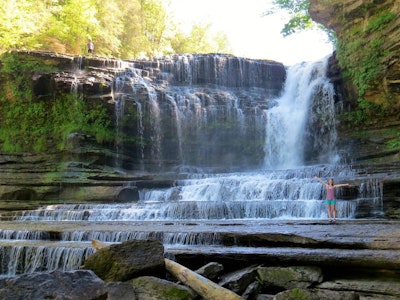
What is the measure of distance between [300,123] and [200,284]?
64.9 feet

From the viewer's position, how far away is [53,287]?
445cm

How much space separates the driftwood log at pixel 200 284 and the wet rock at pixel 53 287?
1.25 meters

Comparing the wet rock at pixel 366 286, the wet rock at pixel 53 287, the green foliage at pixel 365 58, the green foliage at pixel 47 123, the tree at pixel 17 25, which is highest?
the tree at pixel 17 25

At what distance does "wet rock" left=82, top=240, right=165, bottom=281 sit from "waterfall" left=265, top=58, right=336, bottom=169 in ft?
57.3

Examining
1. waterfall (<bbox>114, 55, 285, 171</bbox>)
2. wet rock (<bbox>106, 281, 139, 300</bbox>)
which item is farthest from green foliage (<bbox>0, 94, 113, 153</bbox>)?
wet rock (<bbox>106, 281, 139, 300</bbox>)

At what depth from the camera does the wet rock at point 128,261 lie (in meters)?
5.66

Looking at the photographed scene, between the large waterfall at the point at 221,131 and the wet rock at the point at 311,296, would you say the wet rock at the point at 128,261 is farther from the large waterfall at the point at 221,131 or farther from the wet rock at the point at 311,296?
the large waterfall at the point at 221,131

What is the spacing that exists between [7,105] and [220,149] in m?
13.3

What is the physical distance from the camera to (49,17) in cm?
2930

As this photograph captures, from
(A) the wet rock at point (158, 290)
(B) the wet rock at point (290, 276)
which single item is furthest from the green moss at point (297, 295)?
(A) the wet rock at point (158, 290)

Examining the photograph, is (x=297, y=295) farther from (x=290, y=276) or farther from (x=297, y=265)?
(x=297, y=265)

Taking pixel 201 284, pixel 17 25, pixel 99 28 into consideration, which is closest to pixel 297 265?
pixel 201 284

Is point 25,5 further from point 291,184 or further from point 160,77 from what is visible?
point 291,184

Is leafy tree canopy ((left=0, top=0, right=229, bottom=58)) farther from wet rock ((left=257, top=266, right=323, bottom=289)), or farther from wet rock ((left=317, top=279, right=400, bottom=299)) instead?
wet rock ((left=317, top=279, right=400, bottom=299))
